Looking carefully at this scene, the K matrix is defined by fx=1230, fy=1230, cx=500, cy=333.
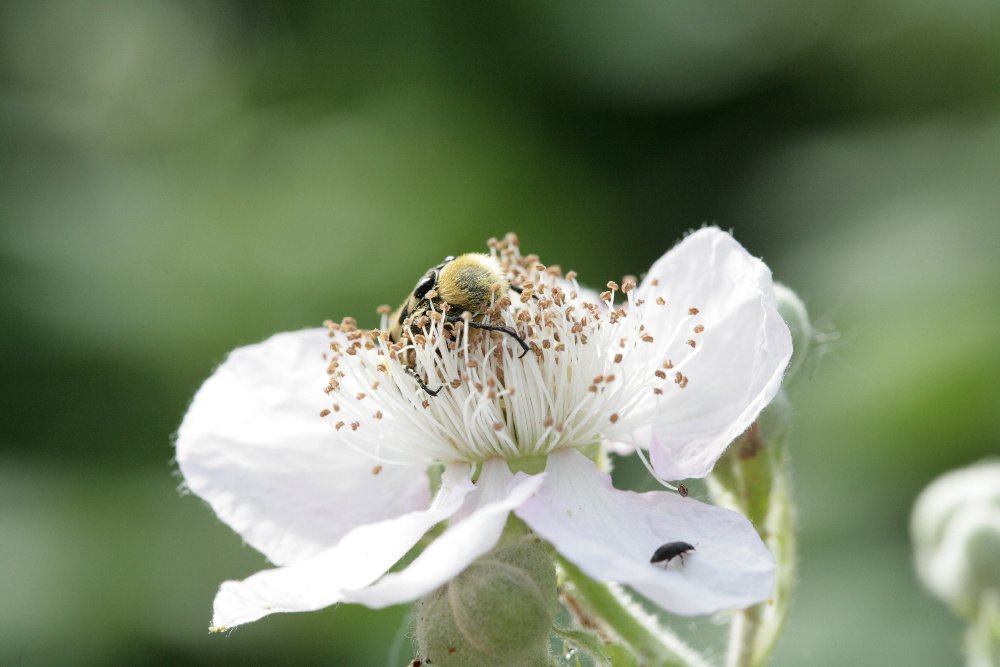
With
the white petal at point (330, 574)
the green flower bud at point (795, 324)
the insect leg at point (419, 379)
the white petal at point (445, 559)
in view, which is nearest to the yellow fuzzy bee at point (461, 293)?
the insect leg at point (419, 379)

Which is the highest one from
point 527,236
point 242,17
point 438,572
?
point 242,17

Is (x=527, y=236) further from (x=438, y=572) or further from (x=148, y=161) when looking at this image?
(x=438, y=572)

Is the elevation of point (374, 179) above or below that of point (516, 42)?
below

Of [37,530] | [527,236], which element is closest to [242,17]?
[527,236]

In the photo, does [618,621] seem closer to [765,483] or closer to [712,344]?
[765,483]

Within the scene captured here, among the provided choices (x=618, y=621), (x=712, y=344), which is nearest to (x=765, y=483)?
(x=712, y=344)

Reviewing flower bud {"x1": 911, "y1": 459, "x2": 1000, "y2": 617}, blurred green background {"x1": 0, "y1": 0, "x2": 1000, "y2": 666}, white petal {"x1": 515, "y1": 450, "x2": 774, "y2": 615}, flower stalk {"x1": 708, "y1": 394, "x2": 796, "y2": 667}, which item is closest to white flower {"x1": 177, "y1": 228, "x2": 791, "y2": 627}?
white petal {"x1": 515, "y1": 450, "x2": 774, "y2": 615}

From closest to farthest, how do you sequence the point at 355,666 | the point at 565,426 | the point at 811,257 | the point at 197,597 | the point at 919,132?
the point at 565,426, the point at 355,666, the point at 197,597, the point at 811,257, the point at 919,132
